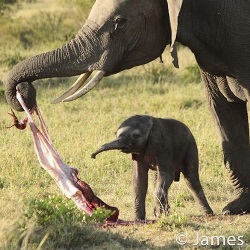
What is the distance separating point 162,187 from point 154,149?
297 mm

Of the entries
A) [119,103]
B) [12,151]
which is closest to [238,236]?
[12,151]

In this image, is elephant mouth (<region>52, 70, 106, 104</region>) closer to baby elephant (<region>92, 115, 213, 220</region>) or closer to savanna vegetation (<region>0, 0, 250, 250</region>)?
baby elephant (<region>92, 115, 213, 220</region>)

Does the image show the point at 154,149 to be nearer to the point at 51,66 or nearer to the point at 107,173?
the point at 51,66

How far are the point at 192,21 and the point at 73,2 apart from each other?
15.7 meters

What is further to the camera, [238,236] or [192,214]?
[192,214]

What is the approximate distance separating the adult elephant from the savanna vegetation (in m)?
0.84

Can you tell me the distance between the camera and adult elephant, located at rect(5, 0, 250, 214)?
6.95m

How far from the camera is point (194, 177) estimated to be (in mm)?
8242

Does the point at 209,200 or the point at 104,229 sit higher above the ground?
the point at 104,229

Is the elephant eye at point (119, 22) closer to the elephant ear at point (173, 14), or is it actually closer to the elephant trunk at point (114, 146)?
the elephant ear at point (173, 14)

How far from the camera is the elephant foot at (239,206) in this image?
26.7 ft

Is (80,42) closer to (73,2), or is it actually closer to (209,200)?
(209,200)

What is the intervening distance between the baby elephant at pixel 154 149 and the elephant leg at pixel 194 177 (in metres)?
0.07

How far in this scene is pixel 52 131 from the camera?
1192cm
